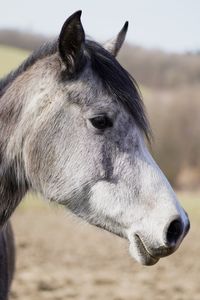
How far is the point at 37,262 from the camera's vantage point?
1023cm

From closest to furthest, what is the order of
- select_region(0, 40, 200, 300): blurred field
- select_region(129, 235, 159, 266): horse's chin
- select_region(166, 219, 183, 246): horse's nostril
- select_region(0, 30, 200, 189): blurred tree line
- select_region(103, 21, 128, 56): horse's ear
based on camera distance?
select_region(166, 219, 183, 246): horse's nostril, select_region(129, 235, 159, 266): horse's chin, select_region(103, 21, 128, 56): horse's ear, select_region(0, 40, 200, 300): blurred field, select_region(0, 30, 200, 189): blurred tree line

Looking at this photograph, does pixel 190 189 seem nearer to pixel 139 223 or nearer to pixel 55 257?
pixel 55 257

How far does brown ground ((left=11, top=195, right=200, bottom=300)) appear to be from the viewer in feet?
25.5

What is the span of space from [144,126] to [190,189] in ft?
112

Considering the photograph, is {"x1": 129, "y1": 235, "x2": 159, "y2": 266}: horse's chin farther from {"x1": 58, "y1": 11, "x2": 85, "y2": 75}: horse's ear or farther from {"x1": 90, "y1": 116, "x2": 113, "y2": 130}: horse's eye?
{"x1": 58, "y1": 11, "x2": 85, "y2": 75}: horse's ear

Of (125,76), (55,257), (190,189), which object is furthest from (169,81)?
(125,76)

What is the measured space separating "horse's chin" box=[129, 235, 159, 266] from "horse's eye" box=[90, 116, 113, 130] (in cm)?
62

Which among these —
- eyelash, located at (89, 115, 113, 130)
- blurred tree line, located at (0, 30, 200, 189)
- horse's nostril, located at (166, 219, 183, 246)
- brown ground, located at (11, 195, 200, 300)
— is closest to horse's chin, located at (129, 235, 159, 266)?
horse's nostril, located at (166, 219, 183, 246)

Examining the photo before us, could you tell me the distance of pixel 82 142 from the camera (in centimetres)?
340

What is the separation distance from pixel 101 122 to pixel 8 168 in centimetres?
59

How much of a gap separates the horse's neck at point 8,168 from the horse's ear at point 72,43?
0.38m

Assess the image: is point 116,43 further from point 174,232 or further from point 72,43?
point 174,232

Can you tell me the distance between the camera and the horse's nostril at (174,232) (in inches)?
122

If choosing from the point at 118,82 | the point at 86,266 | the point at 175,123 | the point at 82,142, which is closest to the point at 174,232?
the point at 82,142
